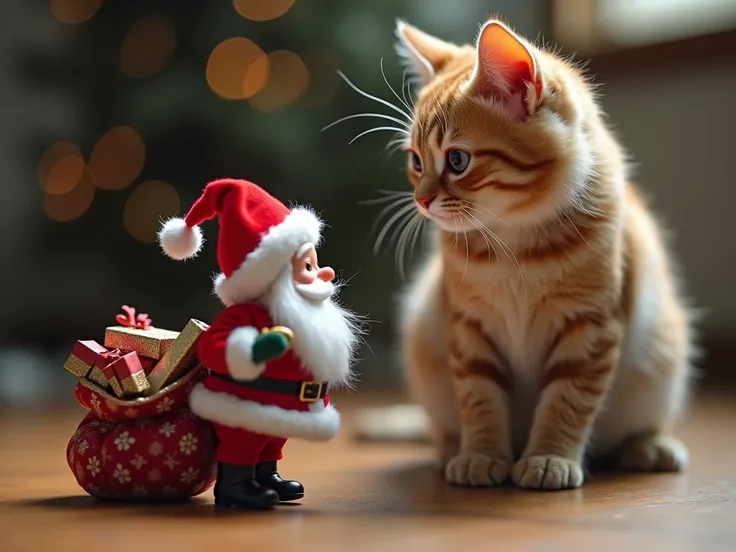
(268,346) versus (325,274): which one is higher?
(325,274)

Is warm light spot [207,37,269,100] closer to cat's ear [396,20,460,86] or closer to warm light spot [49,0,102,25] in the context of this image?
warm light spot [49,0,102,25]

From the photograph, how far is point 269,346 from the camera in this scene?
3.83ft

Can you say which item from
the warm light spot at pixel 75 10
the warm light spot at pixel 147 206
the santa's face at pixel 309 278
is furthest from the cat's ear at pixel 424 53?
the warm light spot at pixel 75 10

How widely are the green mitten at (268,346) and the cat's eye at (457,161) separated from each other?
0.44 metres

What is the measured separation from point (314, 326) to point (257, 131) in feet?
5.42

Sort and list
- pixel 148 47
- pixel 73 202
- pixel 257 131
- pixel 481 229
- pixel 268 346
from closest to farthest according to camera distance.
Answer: pixel 268 346 < pixel 481 229 < pixel 257 131 < pixel 148 47 < pixel 73 202

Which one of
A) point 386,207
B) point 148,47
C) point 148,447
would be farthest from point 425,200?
point 148,47

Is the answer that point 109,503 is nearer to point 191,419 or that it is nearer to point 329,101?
point 191,419

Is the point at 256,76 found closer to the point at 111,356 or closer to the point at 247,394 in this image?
the point at 111,356

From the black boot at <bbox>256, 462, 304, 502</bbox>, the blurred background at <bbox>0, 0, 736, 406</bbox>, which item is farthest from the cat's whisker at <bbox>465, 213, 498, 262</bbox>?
the blurred background at <bbox>0, 0, 736, 406</bbox>

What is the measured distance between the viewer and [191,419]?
1271mm

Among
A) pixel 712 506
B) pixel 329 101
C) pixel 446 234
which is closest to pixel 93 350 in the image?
pixel 446 234

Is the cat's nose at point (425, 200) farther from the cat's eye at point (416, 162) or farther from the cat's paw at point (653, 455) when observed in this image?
the cat's paw at point (653, 455)

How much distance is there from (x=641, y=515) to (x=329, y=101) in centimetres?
189
